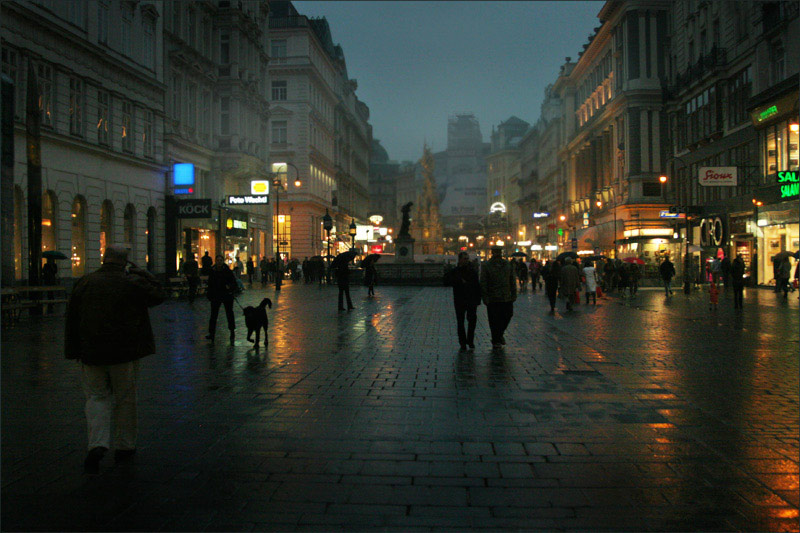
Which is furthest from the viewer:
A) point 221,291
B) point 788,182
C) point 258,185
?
point 258,185

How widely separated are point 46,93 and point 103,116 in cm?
458

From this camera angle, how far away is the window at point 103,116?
30938mm

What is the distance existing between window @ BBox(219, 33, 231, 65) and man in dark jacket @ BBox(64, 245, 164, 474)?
1714 inches

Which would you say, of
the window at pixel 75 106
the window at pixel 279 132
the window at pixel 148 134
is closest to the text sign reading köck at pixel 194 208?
the window at pixel 148 134

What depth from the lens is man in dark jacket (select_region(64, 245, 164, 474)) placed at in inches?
217

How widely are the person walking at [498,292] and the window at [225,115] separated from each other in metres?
36.3

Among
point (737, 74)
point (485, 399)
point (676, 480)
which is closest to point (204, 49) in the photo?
point (737, 74)

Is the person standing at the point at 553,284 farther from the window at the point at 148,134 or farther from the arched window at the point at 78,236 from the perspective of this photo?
the window at the point at 148,134

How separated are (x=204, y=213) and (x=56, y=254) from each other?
46.2ft

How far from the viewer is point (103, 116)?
103ft

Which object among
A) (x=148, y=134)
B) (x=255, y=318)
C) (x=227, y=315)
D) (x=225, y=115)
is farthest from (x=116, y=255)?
(x=225, y=115)

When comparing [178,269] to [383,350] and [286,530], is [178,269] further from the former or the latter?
[286,530]

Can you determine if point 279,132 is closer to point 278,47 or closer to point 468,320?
point 278,47

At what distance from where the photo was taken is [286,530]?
13.5 feet
